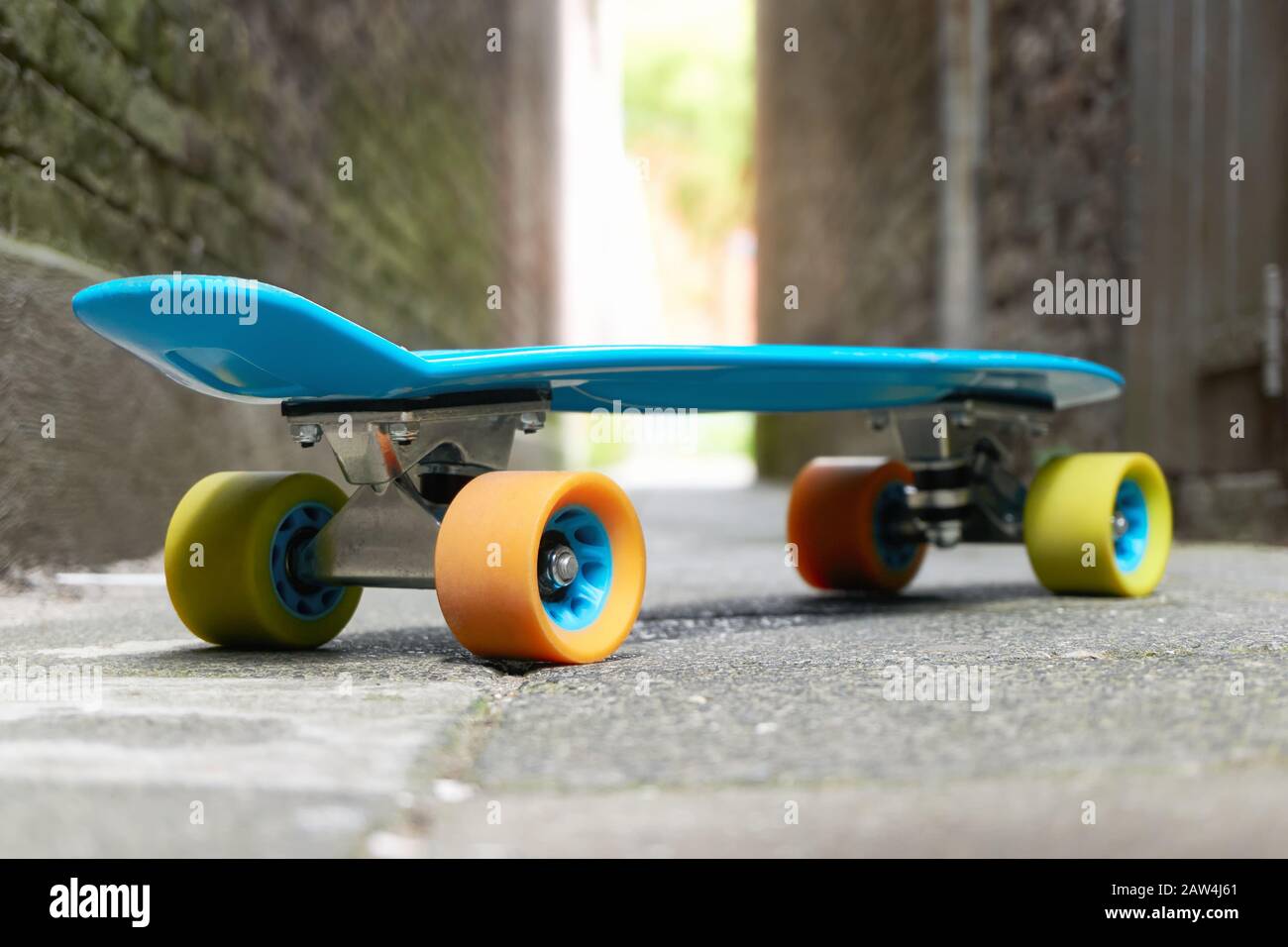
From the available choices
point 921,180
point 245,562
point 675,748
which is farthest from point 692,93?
point 675,748

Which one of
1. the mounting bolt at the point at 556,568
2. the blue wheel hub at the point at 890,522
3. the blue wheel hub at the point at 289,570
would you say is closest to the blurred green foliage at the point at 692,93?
the blue wheel hub at the point at 890,522

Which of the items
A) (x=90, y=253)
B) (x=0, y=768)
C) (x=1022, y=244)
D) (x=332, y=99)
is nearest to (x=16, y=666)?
(x=0, y=768)

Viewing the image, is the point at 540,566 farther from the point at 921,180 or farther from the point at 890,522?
the point at 921,180

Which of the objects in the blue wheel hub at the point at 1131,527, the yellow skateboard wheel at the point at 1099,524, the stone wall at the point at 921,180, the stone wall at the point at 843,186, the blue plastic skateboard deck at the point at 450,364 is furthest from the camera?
the stone wall at the point at 843,186

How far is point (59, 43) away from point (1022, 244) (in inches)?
150

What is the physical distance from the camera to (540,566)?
1.92m

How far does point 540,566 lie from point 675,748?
65cm

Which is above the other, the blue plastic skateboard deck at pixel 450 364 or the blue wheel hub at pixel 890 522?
the blue plastic skateboard deck at pixel 450 364

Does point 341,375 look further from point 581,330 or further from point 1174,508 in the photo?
point 581,330

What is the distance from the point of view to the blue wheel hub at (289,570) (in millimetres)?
2145

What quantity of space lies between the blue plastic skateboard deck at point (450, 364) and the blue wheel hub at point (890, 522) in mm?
314

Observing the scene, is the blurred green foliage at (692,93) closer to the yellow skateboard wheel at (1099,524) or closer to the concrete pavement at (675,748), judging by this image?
the yellow skateboard wheel at (1099,524)

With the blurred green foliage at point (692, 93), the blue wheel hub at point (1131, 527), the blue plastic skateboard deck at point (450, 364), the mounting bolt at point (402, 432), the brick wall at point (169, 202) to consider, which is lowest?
the blue wheel hub at point (1131, 527)

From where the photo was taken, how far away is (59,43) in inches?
119
